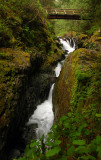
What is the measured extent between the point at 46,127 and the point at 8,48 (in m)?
4.58

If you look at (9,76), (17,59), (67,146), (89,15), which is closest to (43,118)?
(9,76)

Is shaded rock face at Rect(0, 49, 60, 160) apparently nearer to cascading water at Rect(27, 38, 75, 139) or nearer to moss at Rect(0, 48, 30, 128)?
moss at Rect(0, 48, 30, 128)

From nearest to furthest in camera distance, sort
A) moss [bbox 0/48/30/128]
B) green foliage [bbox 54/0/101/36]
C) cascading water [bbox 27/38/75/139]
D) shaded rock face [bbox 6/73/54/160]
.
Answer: moss [bbox 0/48/30/128], green foliage [bbox 54/0/101/36], shaded rock face [bbox 6/73/54/160], cascading water [bbox 27/38/75/139]

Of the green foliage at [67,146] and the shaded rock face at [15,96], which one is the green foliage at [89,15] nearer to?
the shaded rock face at [15,96]

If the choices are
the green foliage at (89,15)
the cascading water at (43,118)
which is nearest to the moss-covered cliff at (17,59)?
the cascading water at (43,118)

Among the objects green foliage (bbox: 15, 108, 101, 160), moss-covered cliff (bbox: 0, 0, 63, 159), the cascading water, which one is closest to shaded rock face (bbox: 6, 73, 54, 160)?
moss-covered cliff (bbox: 0, 0, 63, 159)

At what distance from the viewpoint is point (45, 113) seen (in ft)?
20.8

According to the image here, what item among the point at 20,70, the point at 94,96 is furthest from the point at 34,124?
the point at 94,96

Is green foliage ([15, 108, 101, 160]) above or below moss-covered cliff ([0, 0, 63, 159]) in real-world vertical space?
below

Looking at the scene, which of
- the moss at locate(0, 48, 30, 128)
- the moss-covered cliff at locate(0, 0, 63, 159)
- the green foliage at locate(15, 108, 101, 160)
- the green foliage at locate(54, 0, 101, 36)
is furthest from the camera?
the green foliage at locate(54, 0, 101, 36)

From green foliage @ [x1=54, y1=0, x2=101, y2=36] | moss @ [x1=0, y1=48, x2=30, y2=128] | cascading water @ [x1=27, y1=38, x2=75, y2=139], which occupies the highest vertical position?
green foliage @ [x1=54, y1=0, x2=101, y2=36]

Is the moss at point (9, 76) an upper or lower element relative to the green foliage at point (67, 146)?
upper

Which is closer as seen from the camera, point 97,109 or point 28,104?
point 97,109

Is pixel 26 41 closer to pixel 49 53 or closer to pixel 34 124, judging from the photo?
pixel 49 53
